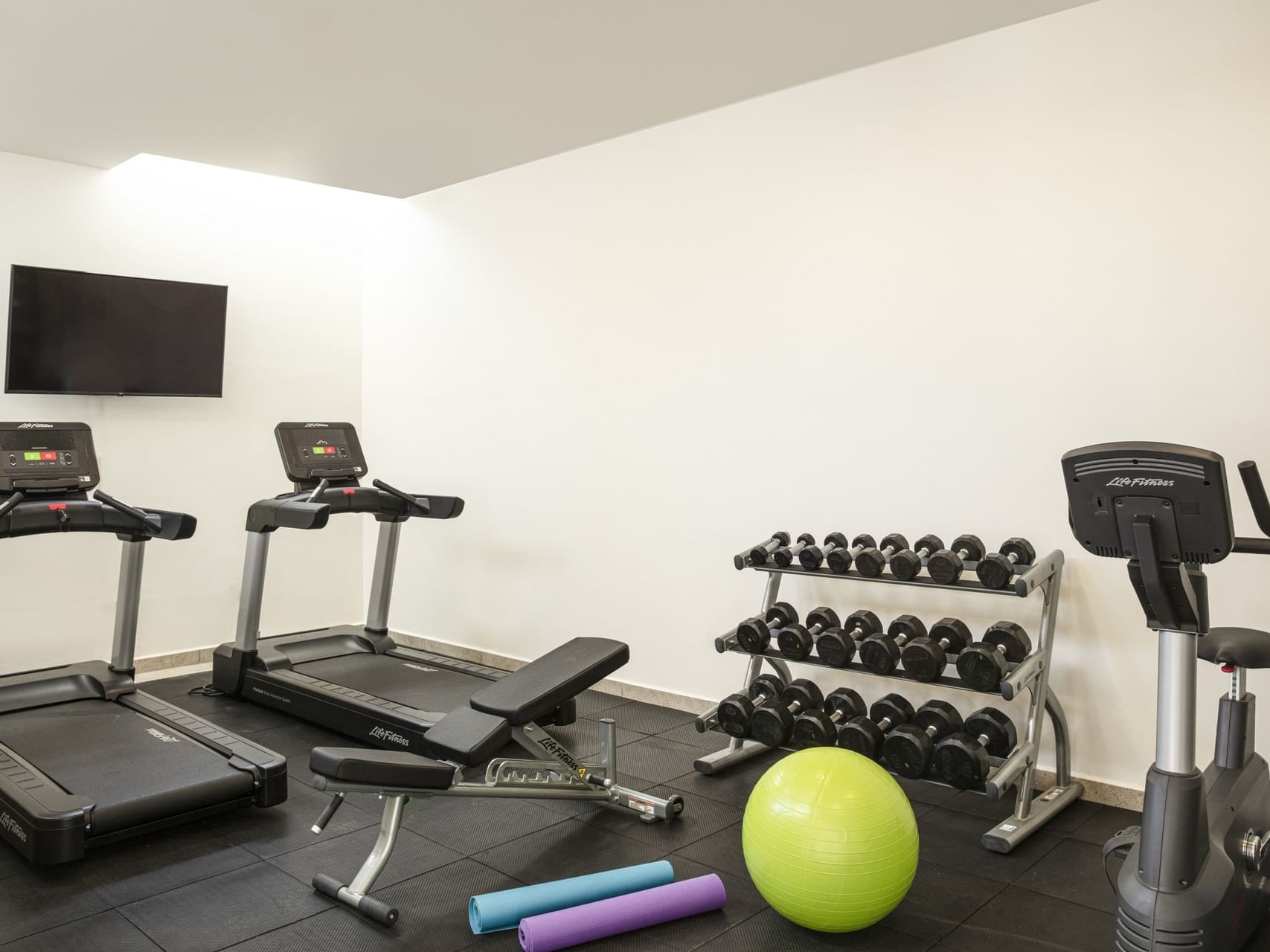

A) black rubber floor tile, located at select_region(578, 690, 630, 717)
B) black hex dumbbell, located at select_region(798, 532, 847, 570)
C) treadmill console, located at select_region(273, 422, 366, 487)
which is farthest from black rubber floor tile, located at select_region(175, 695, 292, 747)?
black hex dumbbell, located at select_region(798, 532, 847, 570)

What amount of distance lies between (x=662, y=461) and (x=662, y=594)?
0.59 m

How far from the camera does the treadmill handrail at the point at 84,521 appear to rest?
137 inches

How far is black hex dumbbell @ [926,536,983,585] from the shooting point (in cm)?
302

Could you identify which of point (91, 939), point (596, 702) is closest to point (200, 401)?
point (596, 702)

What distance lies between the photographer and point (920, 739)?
2867mm

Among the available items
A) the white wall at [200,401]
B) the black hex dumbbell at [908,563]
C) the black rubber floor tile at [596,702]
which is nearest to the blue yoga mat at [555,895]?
the black hex dumbbell at [908,563]

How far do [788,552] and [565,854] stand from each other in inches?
50.9

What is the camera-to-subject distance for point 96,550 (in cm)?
461

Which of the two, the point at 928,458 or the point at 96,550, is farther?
the point at 96,550

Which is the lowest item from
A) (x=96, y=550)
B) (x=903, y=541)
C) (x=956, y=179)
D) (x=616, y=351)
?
(x=96, y=550)

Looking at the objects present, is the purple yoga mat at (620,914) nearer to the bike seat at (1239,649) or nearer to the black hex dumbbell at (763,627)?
the black hex dumbbell at (763,627)

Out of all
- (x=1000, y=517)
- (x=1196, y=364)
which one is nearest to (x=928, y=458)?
(x=1000, y=517)

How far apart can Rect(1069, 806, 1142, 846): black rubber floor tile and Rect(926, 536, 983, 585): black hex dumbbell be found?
832 millimetres

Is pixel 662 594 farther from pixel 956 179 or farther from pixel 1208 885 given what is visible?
pixel 1208 885
